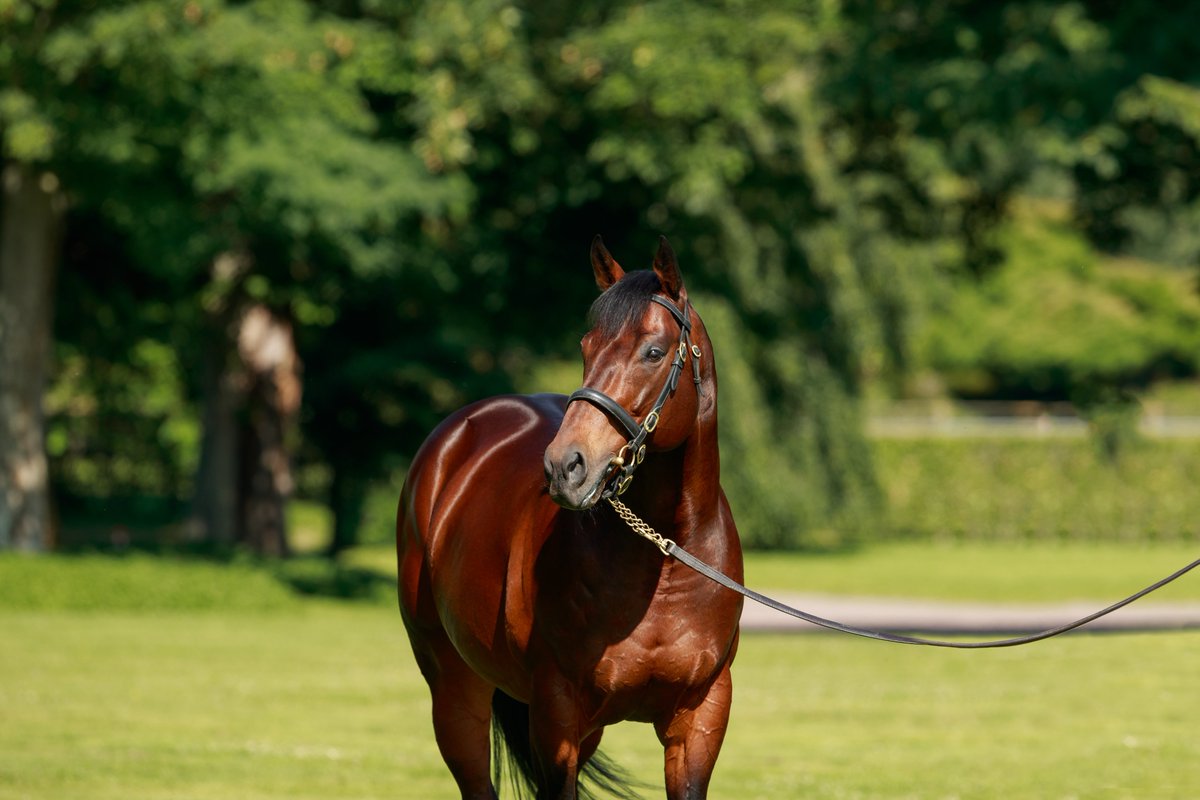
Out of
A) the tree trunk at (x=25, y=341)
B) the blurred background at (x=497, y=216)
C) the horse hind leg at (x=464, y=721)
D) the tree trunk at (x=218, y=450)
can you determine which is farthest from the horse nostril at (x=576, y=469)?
the tree trunk at (x=218, y=450)

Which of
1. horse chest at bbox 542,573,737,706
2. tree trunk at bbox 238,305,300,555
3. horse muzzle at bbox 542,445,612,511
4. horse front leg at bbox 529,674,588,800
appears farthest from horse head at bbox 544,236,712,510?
tree trunk at bbox 238,305,300,555

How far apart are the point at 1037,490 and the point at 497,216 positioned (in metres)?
18.6

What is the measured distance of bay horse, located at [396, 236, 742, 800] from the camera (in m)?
4.86

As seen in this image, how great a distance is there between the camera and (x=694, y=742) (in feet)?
17.2

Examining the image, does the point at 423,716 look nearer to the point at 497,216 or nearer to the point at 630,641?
the point at 630,641

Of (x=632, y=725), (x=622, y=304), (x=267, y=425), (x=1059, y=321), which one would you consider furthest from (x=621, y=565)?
(x=1059, y=321)

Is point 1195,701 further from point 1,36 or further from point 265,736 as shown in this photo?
point 1,36

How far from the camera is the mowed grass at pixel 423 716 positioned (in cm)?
916

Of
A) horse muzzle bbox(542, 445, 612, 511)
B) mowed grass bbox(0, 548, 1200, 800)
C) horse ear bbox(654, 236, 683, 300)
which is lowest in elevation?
mowed grass bbox(0, 548, 1200, 800)

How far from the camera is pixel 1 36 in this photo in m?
17.2

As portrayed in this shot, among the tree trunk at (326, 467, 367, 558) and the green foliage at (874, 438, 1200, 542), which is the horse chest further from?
the green foliage at (874, 438, 1200, 542)

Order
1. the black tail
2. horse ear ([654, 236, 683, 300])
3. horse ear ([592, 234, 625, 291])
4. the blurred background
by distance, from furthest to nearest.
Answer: the blurred background, the black tail, horse ear ([592, 234, 625, 291]), horse ear ([654, 236, 683, 300])

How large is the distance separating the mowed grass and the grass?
0.03 meters

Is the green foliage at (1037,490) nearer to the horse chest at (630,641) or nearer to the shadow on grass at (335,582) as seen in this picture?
the shadow on grass at (335,582)
